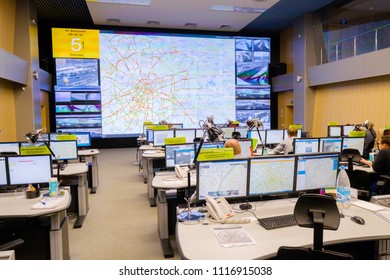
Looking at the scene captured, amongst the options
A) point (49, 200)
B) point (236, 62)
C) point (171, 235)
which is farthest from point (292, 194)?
point (236, 62)

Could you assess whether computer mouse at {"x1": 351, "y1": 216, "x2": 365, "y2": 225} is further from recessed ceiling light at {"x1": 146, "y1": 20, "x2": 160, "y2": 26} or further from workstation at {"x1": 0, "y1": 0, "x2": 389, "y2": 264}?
recessed ceiling light at {"x1": 146, "y1": 20, "x2": 160, "y2": 26}

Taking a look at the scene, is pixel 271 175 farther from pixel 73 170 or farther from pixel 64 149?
pixel 64 149

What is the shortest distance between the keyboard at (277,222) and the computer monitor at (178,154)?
6.91ft

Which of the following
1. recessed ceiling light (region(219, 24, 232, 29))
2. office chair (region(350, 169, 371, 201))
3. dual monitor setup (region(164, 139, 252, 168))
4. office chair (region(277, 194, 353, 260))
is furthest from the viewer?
recessed ceiling light (region(219, 24, 232, 29))

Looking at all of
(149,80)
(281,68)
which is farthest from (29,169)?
(281,68)

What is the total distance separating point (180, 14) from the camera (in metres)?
9.73

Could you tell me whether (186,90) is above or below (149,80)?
below

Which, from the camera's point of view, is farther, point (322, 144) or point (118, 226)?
point (322, 144)

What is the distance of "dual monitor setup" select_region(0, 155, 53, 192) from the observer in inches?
115

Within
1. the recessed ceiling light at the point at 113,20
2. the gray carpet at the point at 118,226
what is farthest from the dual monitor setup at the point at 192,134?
the recessed ceiling light at the point at 113,20

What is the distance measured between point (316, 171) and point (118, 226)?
2.64 metres

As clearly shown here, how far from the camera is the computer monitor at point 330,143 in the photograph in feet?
15.5

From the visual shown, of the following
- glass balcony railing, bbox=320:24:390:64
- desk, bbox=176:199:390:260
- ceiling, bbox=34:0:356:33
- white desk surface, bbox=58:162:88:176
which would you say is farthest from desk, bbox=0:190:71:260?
glass balcony railing, bbox=320:24:390:64
